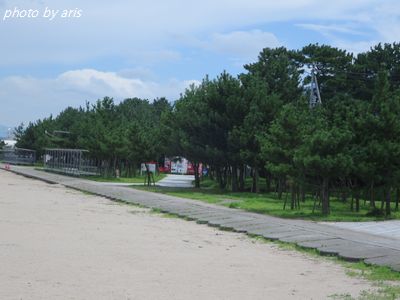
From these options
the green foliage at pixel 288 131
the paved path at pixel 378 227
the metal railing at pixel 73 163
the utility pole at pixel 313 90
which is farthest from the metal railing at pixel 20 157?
the paved path at pixel 378 227

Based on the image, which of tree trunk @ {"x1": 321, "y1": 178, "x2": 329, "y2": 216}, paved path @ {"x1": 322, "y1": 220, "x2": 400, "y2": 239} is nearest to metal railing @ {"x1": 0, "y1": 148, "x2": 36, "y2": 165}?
tree trunk @ {"x1": 321, "y1": 178, "x2": 329, "y2": 216}

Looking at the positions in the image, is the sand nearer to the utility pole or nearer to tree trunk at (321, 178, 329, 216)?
tree trunk at (321, 178, 329, 216)

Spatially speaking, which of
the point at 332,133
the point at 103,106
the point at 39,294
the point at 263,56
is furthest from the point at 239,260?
the point at 103,106

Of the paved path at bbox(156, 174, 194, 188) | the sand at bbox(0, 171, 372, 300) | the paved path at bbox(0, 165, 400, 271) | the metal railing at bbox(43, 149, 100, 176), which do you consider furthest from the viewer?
the metal railing at bbox(43, 149, 100, 176)

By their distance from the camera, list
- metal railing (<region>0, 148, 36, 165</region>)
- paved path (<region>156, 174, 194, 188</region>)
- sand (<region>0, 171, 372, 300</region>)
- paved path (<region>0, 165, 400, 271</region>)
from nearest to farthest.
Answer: sand (<region>0, 171, 372, 300</region>)
paved path (<region>0, 165, 400, 271</region>)
paved path (<region>156, 174, 194, 188</region>)
metal railing (<region>0, 148, 36, 165</region>)

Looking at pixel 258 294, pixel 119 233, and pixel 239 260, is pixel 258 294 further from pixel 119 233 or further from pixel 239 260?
pixel 119 233

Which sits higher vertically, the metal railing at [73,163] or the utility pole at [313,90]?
the utility pole at [313,90]

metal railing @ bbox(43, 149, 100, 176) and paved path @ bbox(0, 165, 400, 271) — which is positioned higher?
metal railing @ bbox(43, 149, 100, 176)

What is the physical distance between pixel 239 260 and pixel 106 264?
2946mm

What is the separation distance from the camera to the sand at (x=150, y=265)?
894cm

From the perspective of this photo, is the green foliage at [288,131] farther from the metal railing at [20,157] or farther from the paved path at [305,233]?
the metal railing at [20,157]

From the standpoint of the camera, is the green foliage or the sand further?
the green foliage

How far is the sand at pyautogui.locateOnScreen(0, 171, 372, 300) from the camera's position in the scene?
8938mm

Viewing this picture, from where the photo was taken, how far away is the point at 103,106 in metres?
65.6
